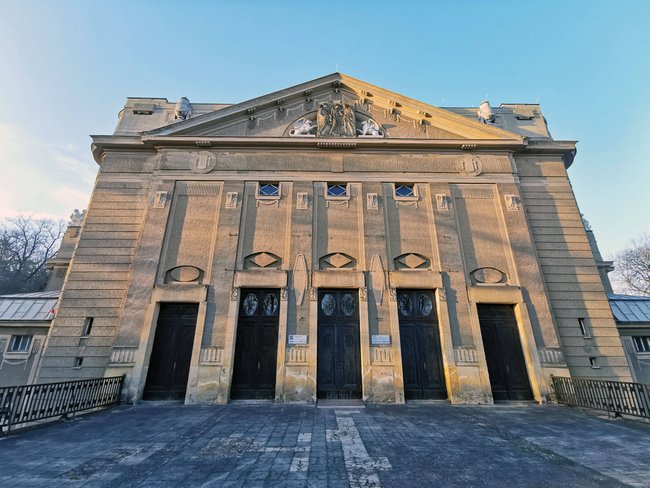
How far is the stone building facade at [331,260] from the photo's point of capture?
1115cm

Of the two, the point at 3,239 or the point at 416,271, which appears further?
the point at 3,239

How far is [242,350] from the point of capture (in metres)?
11.5

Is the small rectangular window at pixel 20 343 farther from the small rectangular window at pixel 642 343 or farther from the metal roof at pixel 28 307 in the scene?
the small rectangular window at pixel 642 343

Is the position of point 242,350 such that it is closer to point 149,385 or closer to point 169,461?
point 149,385

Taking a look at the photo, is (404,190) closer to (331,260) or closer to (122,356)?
(331,260)

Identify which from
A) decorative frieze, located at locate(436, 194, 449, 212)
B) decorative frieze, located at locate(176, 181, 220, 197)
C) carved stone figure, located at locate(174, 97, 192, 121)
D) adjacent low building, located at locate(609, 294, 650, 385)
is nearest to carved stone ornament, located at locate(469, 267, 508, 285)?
decorative frieze, located at locate(436, 194, 449, 212)

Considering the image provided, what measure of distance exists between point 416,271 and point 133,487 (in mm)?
10607

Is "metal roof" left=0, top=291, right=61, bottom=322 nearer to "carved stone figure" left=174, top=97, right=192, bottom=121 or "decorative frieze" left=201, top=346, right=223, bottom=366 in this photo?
"decorative frieze" left=201, top=346, right=223, bottom=366

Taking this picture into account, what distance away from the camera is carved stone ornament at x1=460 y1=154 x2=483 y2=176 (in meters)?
14.3

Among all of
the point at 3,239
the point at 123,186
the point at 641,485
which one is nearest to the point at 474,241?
the point at 641,485

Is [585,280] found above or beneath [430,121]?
beneath

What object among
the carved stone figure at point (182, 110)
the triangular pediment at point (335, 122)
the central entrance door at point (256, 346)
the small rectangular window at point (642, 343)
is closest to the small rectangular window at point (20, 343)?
the central entrance door at point (256, 346)

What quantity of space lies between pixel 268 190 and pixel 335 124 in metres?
4.75

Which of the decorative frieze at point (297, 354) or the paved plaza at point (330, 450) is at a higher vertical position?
the decorative frieze at point (297, 354)
